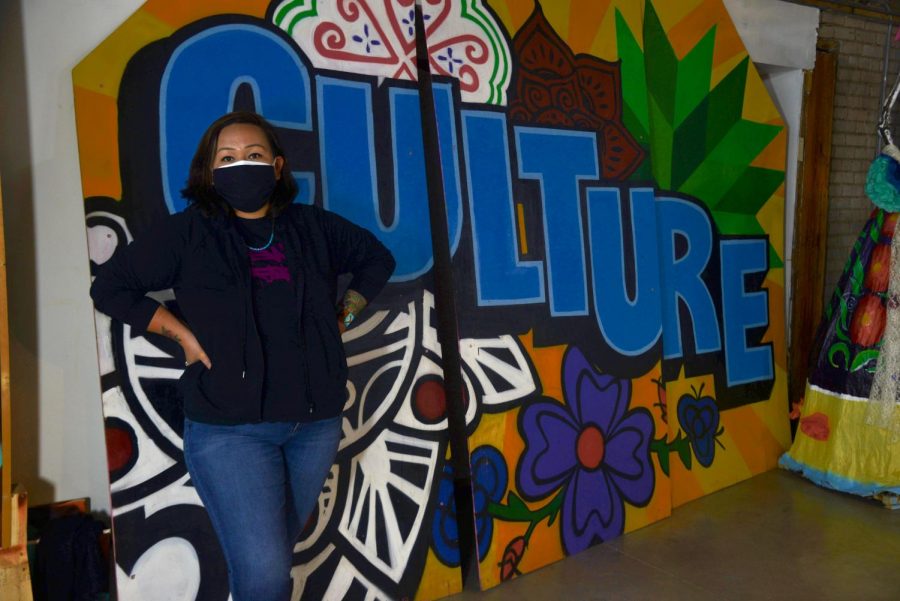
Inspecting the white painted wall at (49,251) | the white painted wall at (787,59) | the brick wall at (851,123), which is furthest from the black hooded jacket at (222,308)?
the brick wall at (851,123)

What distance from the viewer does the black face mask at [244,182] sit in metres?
1.97

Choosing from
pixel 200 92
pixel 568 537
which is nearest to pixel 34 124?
pixel 200 92

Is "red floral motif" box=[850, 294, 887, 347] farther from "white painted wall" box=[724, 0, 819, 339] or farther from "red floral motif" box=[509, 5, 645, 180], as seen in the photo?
"red floral motif" box=[509, 5, 645, 180]

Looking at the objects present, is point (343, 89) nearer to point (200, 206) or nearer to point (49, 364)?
point (200, 206)

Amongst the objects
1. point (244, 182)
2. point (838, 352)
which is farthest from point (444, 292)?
point (838, 352)

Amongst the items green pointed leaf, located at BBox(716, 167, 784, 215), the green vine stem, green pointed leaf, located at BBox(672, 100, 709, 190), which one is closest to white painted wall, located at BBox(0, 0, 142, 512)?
the green vine stem

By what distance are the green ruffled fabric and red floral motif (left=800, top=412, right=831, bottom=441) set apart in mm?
1109

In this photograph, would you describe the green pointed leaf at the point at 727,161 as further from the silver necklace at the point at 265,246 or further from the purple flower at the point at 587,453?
the silver necklace at the point at 265,246

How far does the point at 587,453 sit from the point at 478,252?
1000mm

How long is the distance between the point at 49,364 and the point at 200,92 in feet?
3.23

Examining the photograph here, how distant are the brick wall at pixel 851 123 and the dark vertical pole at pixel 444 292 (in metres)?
2.95

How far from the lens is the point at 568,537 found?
319cm

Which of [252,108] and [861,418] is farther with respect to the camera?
[861,418]

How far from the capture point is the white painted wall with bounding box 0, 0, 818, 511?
7.64 ft
